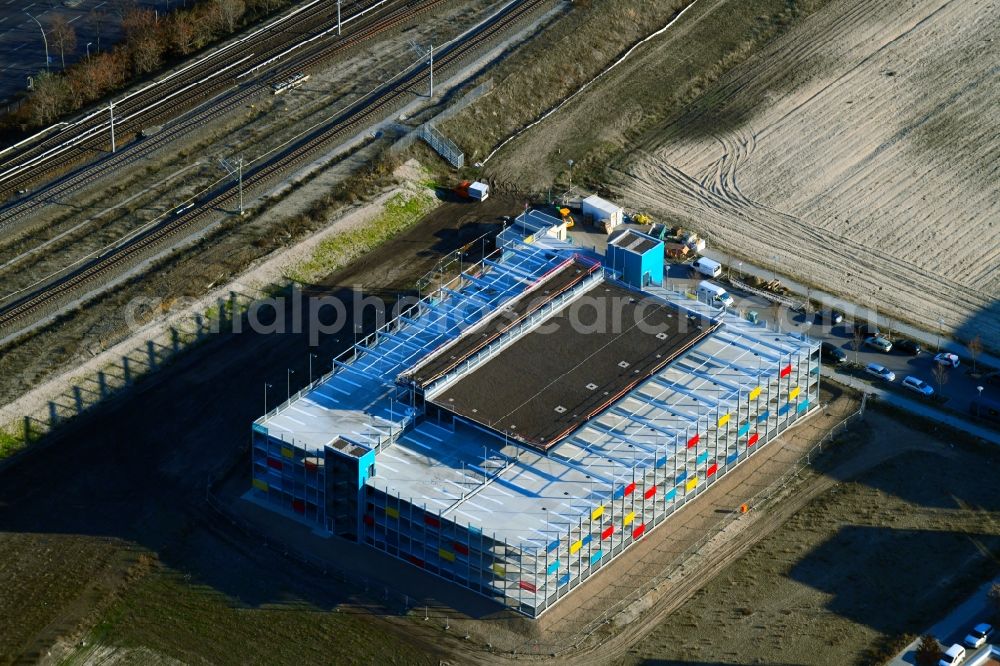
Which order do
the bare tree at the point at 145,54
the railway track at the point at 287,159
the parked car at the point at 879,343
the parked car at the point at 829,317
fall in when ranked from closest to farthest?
the parked car at the point at 879,343
the railway track at the point at 287,159
the parked car at the point at 829,317
the bare tree at the point at 145,54

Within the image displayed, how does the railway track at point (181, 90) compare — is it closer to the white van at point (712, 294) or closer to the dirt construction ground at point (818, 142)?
the dirt construction ground at point (818, 142)

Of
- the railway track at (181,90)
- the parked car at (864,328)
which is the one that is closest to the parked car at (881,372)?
the parked car at (864,328)

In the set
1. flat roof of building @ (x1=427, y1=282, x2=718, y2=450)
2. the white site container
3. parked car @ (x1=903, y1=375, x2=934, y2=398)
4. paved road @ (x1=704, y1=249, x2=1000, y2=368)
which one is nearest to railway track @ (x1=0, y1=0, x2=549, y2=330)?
the white site container

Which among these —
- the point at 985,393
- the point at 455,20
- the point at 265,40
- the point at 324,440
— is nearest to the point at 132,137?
the point at 265,40

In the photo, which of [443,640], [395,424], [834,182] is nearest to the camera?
[443,640]

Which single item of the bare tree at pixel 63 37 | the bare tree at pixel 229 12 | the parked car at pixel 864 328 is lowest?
the parked car at pixel 864 328

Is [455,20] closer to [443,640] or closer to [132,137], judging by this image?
[132,137]

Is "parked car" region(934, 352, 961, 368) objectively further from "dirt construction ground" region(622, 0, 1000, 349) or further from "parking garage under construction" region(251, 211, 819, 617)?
"parking garage under construction" region(251, 211, 819, 617)
